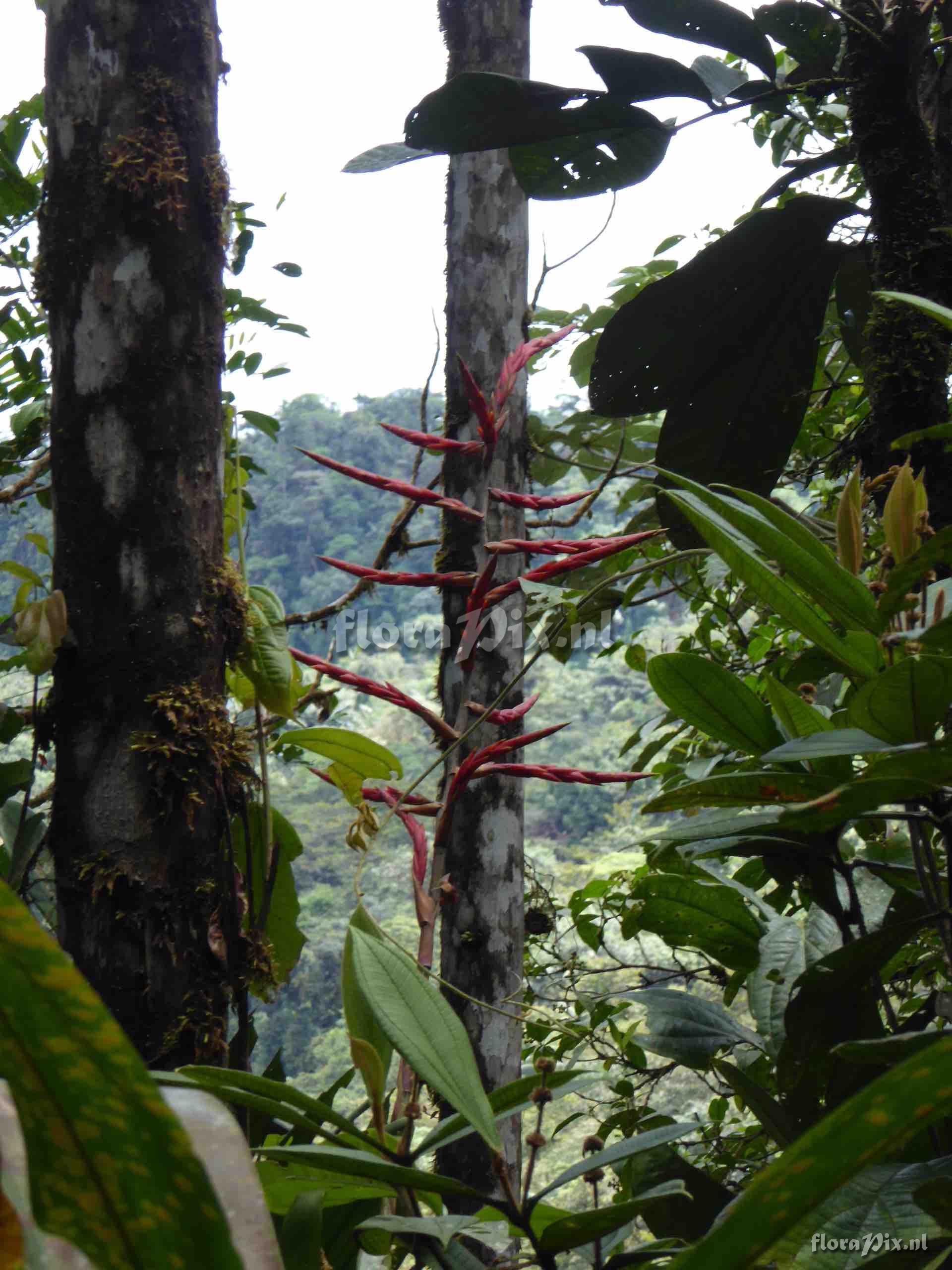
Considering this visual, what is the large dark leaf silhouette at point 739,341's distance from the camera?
2.39 feet

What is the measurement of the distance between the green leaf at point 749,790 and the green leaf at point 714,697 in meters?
0.04

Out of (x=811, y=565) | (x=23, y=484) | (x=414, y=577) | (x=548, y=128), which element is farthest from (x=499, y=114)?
(x=23, y=484)

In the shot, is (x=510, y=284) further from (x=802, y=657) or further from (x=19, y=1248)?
(x=19, y=1248)

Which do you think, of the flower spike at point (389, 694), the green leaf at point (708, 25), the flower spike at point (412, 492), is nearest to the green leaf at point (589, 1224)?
the flower spike at point (389, 694)

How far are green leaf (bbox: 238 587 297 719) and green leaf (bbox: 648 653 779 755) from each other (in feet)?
1.73

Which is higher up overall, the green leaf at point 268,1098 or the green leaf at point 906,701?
the green leaf at point 906,701

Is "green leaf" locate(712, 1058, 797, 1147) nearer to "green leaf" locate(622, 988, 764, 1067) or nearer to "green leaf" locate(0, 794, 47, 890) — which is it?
"green leaf" locate(622, 988, 764, 1067)

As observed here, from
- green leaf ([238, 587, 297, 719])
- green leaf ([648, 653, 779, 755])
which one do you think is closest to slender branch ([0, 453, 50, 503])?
green leaf ([238, 587, 297, 719])

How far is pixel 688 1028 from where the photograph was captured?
556 mm

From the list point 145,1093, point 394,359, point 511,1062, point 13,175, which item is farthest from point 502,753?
point 394,359

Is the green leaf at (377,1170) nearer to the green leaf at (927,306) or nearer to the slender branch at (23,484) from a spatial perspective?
the green leaf at (927,306)

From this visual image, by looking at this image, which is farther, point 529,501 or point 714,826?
point 529,501

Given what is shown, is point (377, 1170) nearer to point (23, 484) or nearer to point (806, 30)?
point (806, 30)

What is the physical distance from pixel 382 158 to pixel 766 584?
1.81 feet
